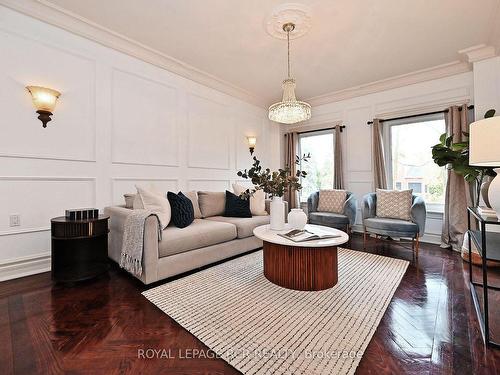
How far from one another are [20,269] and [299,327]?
9.10 ft

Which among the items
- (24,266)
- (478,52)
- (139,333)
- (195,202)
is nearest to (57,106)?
(24,266)

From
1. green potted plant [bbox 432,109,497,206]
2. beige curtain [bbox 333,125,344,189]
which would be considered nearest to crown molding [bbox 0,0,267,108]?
beige curtain [bbox 333,125,344,189]

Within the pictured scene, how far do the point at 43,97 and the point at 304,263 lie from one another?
3.04 m

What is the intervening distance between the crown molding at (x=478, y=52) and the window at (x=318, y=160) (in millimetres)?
2250

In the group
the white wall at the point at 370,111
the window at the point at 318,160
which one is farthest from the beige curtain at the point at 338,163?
the window at the point at 318,160

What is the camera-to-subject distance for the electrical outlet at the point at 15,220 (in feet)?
7.58

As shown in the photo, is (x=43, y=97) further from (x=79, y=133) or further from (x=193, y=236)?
(x=193, y=236)

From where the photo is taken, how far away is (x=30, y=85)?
7.90 ft

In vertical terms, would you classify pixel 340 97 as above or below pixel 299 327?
above

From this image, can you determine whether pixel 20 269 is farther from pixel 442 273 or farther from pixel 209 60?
pixel 442 273

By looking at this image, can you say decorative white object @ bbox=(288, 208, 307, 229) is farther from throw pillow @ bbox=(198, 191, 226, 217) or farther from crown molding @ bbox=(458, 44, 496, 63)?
crown molding @ bbox=(458, 44, 496, 63)

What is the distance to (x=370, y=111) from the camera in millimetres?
4355

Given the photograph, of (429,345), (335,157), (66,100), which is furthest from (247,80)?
(429,345)

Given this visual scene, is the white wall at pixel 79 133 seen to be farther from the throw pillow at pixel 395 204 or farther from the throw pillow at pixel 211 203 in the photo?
the throw pillow at pixel 395 204
